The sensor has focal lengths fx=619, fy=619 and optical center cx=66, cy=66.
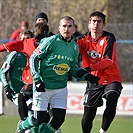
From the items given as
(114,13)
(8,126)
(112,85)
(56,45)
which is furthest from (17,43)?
(114,13)

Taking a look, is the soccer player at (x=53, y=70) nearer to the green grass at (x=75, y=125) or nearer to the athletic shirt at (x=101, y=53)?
the athletic shirt at (x=101, y=53)

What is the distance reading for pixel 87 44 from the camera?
9820 millimetres

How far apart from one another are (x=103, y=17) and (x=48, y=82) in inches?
63.3

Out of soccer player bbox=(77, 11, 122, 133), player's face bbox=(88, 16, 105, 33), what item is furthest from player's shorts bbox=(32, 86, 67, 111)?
player's face bbox=(88, 16, 105, 33)

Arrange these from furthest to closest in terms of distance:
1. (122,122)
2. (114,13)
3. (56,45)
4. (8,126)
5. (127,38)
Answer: (114,13), (127,38), (122,122), (8,126), (56,45)

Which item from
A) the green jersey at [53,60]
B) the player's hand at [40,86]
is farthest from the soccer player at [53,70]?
the player's hand at [40,86]

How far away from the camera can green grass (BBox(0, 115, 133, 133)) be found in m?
11.8

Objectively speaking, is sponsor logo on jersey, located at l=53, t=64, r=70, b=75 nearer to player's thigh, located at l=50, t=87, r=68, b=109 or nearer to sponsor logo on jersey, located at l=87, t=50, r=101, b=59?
player's thigh, located at l=50, t=87, r=68, b=109

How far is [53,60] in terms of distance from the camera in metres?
8.80

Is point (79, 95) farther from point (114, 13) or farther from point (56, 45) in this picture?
point (114, 13)

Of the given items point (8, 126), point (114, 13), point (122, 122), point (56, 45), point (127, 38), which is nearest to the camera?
point (56, 45)

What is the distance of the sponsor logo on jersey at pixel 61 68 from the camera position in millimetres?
8820

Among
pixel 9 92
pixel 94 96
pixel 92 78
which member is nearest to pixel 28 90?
pixel 9 92

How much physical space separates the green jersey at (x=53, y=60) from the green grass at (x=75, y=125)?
9.06 feet
